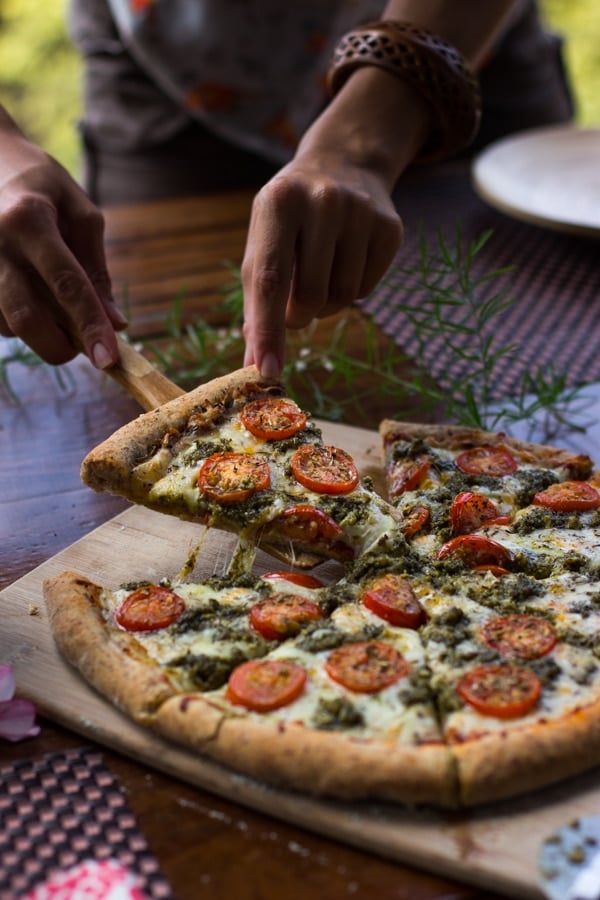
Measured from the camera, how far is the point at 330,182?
3291 millimetres

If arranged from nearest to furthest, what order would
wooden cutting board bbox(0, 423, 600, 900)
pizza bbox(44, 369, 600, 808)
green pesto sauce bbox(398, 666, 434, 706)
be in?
wooden cutting board bbox(0, 423, 600, 900) → pizza bbox(44, 369, 600, 808) → green pesto sauce bbox(398, 666, 434, 706)

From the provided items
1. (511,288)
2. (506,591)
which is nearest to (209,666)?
(506,591)

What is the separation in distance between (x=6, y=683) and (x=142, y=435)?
922 millimetres

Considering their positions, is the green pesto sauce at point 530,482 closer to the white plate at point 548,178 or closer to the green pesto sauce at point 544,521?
the green pesto sauce at point 544,521

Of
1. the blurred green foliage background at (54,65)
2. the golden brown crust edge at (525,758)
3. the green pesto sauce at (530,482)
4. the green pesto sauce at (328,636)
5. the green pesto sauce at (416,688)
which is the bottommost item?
the blurred green foliage background at (54,65)

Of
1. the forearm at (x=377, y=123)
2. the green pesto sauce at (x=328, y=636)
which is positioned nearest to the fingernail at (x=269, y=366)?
the forearm at (x=377, y=123)

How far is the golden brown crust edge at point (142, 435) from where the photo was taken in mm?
2980

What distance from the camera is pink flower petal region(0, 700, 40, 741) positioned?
2.36 metres

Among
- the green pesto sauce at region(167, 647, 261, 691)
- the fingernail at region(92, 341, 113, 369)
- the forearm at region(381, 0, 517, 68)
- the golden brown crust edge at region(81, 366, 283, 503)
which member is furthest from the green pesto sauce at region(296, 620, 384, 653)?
the forearm at region(381, 0, 517, 68)

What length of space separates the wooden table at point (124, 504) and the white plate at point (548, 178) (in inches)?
44.7

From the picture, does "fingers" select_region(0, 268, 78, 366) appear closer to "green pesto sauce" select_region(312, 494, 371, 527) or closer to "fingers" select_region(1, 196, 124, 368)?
"fingers" select_region(1, 196, 124, 368)

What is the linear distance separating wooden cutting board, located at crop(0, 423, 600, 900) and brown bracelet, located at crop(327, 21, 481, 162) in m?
2.15

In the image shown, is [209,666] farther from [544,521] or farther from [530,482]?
[530,482]

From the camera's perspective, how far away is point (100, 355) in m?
3.24
